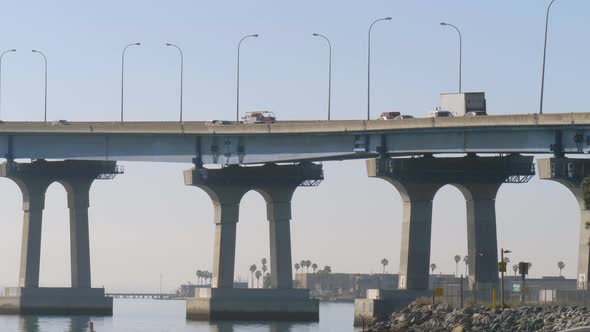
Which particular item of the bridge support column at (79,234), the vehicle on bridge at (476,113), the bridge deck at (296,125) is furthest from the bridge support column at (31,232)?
the vehicle on bridge at (476,113)

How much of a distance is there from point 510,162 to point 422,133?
762cm

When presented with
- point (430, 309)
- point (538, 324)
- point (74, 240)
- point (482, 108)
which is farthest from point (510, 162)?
point (74, 240)

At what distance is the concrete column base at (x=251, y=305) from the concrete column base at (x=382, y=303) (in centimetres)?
2037

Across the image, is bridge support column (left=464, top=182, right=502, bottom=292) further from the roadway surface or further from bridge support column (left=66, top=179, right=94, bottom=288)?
→ bridge support column (left=66, top=179, right=94, bottom=288)

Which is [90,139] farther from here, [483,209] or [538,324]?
[538,324]

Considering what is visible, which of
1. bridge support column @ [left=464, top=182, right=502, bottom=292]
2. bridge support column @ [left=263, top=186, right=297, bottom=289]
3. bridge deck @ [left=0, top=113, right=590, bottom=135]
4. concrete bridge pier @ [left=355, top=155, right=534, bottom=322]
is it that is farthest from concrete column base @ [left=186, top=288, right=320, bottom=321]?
bridge support column @ [left=464, top=182, right=502, bottom=292]

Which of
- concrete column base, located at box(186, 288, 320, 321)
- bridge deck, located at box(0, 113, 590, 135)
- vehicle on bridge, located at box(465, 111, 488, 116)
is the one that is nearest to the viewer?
bridge deck, located at box(0, 113, 590, 135)

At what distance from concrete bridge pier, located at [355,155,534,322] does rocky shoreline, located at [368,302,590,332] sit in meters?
17.9

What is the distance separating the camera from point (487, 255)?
143 meters

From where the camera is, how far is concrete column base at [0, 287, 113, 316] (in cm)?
17050

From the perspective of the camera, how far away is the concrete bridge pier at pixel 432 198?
142 metres

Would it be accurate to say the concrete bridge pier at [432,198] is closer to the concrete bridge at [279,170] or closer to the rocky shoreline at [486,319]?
the concrete bridge at [279,170]

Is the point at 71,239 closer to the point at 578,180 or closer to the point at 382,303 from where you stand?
the point at 382,303

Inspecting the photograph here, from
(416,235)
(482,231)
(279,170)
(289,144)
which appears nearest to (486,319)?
(482,231)
